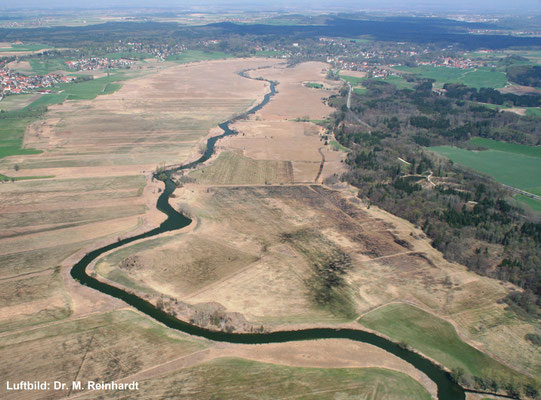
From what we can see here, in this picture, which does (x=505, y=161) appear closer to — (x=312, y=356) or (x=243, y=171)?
(x=243, y=171)

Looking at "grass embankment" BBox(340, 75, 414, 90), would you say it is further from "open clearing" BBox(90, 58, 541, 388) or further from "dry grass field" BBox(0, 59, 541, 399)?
"open clearing" BBox(90, 58, 541, 388)

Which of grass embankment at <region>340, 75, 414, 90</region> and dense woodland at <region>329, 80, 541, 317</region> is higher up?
grass embankment at <region>340, 75, 414, 90</region>

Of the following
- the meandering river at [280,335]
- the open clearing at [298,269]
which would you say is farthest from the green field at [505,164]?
the meandering river at [280,335]

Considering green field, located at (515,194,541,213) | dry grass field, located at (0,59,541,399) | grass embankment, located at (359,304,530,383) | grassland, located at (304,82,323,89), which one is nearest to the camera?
dry grass field, located at (0,59,541,399)

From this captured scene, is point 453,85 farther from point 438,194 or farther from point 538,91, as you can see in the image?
point 438,194

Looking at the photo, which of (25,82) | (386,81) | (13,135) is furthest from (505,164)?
(25,82)

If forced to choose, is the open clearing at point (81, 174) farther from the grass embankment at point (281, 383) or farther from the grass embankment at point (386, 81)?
the grass embankment at point (386, 81)

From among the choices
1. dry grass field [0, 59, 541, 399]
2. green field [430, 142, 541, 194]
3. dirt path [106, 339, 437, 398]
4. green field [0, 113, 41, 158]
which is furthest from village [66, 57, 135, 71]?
dirt path [106, 339, 437, 398]
